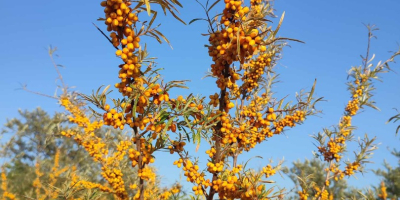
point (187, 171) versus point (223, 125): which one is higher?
point (223, 125)

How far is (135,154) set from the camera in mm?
1355

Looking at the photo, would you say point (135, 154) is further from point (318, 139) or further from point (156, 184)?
point (318, 139)

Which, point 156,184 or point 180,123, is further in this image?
Result: point 156,184

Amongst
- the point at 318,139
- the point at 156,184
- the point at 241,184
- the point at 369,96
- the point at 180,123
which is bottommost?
the point at 241,184

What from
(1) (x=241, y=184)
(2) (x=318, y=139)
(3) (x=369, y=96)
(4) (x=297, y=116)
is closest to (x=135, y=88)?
(1) (x=241, y=184)

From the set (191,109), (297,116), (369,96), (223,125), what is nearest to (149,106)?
(191,109)

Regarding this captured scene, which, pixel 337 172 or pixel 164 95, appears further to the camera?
pixel 337 172

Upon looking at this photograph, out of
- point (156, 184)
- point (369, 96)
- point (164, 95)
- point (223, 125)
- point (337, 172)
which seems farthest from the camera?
point (369, 96)

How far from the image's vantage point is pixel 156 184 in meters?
3.50

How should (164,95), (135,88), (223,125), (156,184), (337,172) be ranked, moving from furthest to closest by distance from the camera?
(337,172) → (156,184) → (223,125) → (164,95) → (135,88)

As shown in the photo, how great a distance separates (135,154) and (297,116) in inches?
93.5

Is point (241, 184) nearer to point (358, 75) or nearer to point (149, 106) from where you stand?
point (149, 106)

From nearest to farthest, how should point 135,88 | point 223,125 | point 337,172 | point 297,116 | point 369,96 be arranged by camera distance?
point 135,88, point 223,125, point 297,116, point 337,172, point 369,96

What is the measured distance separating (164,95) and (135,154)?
0.32 metres
